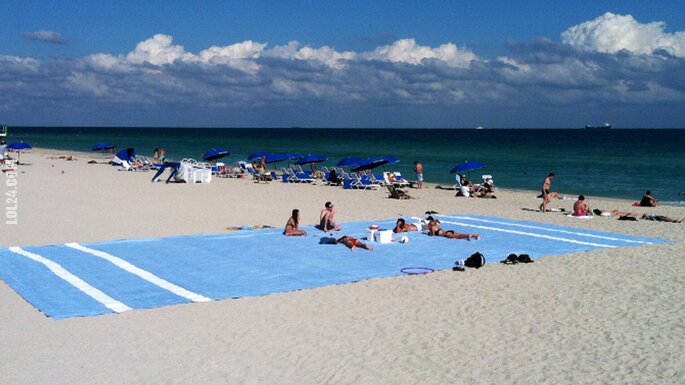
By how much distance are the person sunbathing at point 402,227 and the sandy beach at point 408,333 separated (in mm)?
2694

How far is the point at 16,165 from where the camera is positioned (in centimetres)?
3416

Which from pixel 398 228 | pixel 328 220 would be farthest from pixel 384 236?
pixel 328 220

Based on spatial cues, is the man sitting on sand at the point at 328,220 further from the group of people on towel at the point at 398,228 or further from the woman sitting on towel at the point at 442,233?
the woman sitting on towel at the point at 442,233

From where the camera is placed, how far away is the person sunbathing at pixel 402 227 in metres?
14.1

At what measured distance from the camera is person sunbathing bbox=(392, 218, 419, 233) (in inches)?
554

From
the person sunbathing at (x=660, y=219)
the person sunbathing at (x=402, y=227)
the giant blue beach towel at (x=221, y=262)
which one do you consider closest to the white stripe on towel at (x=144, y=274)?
the giant blue beach towel at (x=221, y=262)

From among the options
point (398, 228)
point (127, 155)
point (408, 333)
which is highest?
point (127, 155)

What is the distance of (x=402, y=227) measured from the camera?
14.2 m

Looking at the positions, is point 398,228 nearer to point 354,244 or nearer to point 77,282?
point 354,244

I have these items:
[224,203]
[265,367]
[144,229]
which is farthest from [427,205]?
[265,367]

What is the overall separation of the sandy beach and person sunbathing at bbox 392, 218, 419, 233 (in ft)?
8.84

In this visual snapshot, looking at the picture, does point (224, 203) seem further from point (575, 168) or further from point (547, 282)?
point (575, 168)

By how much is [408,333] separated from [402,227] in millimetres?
6705

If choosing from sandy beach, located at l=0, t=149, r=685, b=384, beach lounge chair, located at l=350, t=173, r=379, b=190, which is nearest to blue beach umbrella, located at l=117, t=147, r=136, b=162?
beach lounge chair, located at l=350, t=173, r=379, b=190
